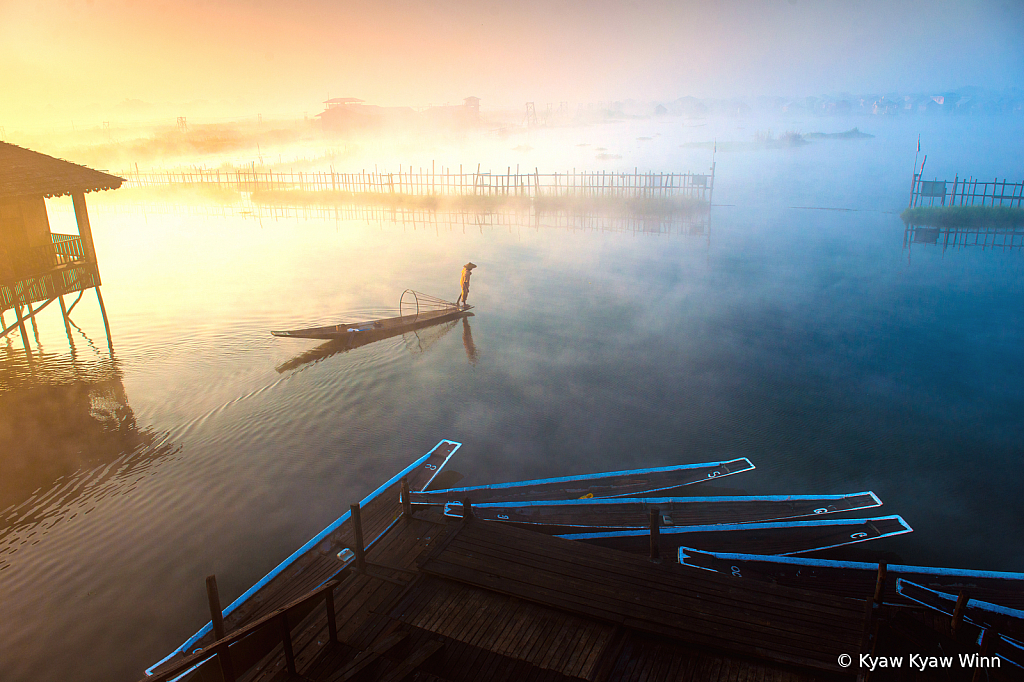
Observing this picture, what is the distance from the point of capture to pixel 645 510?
32.4 ft

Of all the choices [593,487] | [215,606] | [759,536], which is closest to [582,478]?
[593,487]

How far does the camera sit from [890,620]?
7023mm

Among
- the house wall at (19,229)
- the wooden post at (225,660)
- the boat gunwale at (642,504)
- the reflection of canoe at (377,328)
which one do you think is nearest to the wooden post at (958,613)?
the boat gunwale at (642,504)

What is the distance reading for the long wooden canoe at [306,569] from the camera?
7723 millimetres

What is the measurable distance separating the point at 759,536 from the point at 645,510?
1.78 m

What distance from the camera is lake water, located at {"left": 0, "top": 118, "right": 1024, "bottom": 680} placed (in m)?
9.80

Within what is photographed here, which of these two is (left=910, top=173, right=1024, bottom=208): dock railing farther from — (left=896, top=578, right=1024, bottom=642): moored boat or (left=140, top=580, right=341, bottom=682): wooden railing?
(left=140, top=580, right=341, bottom=682): wooden railing

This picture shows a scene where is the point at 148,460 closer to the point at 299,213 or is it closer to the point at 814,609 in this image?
the point at 814,609

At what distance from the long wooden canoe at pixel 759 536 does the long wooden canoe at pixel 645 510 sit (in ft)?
0.47

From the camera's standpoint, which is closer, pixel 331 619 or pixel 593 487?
pixel 331 619

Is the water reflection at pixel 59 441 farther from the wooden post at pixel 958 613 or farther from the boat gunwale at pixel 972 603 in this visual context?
the wooden post at pixel 958 613

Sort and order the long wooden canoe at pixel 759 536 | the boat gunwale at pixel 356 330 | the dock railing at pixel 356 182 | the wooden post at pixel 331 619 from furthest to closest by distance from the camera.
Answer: the dock railing at pixel 356 182
the boat gunwale at pixel 356 330
the long wooden canoe at pixel 759 536
the wooden post at pixel 331 619

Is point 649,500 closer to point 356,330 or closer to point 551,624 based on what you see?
point 551,624

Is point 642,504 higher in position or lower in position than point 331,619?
lower
